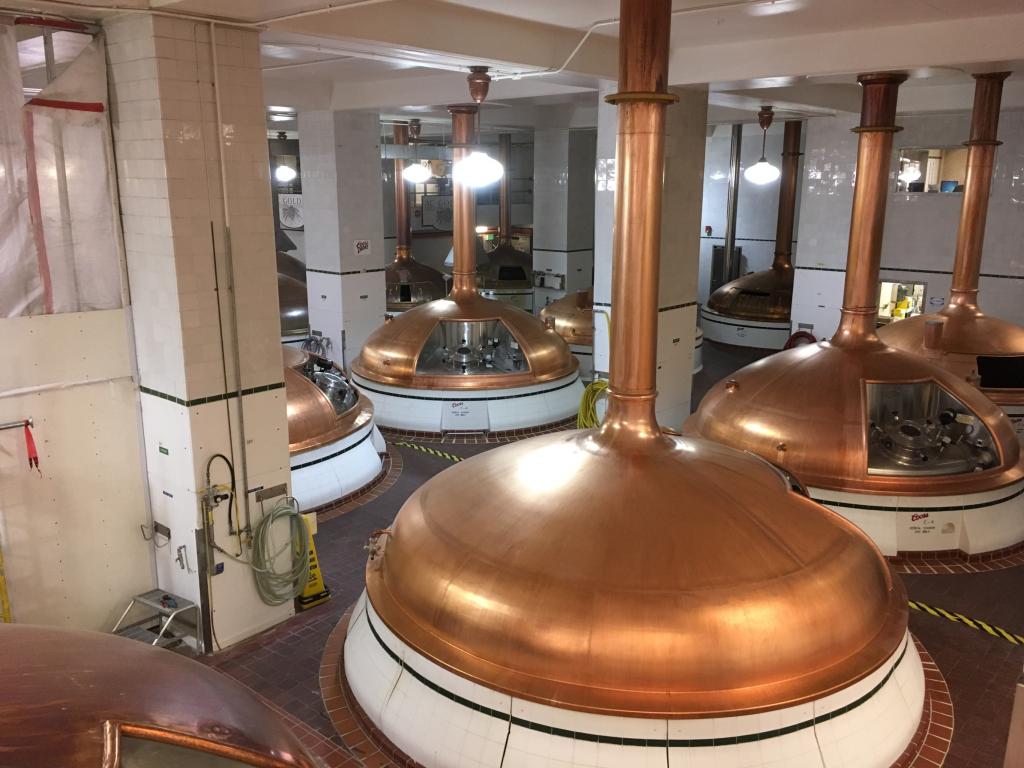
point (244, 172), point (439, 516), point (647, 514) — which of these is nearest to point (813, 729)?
point (647, 514)

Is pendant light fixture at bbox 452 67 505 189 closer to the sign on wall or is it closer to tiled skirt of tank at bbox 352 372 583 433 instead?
tiled skirt of tank at bbox 352 372 583 433

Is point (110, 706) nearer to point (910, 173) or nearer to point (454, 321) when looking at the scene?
point (454, 321)

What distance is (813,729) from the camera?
453 centimetres

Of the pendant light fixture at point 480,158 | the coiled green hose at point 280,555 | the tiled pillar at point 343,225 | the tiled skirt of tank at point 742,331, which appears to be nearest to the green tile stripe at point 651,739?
the coiled green hose at point 280,555

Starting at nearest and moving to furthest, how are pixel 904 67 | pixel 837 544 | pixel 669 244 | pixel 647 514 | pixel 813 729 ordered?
1. pixel 813 729
2. pixel 647 514
3. pixel 837 544
4. pixel 904 67
5. pixel 669 244

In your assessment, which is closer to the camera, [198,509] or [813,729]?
[813,729]

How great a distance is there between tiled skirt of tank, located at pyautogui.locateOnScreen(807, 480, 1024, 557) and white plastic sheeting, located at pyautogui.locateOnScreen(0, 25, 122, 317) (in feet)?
20.7

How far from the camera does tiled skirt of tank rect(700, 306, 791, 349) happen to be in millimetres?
17547

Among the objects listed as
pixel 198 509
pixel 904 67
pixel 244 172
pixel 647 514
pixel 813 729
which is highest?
pixel 904 67

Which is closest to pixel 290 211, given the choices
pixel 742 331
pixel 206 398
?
pixel 742 331

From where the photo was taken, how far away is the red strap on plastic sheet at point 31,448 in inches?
223

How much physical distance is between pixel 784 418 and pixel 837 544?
3.02 m

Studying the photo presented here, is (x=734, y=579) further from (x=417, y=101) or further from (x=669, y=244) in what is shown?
(x=417, y=101)

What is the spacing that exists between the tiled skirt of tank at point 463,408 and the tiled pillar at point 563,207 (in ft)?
27.9
